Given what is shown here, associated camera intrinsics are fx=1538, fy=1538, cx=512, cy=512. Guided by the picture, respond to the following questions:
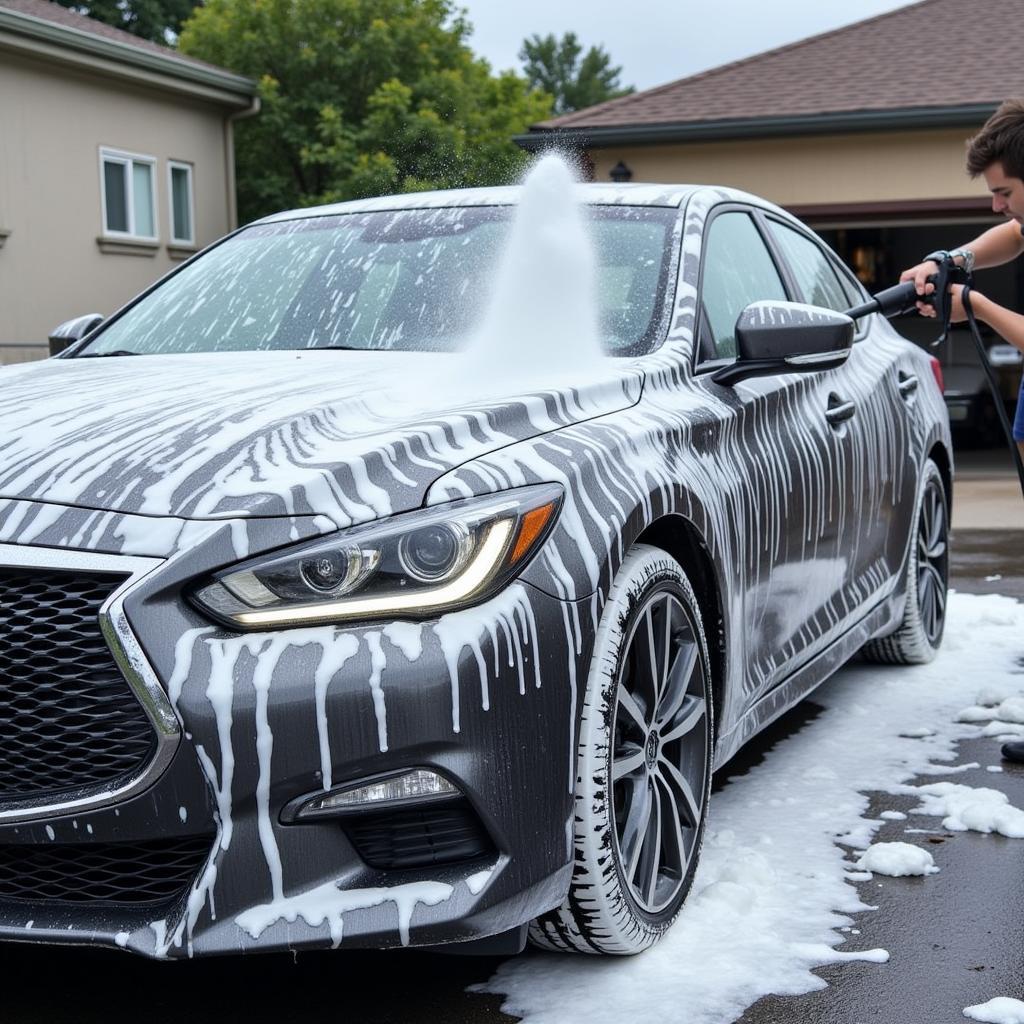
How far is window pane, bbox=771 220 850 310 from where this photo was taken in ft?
15.4

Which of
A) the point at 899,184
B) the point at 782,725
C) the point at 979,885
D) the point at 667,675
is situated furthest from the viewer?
the point at 899,184

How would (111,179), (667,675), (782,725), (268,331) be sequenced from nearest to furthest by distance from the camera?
(667,675) < (268,331) < (782,725) < (111,179)

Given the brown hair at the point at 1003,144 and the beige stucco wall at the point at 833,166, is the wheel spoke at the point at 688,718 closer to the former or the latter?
the brown hair at the point at 1003,144

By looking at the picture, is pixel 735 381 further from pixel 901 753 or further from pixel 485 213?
pixel 901 753

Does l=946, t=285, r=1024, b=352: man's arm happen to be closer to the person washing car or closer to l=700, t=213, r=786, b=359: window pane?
the person washing car

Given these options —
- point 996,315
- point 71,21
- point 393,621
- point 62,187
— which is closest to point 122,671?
point 393,621

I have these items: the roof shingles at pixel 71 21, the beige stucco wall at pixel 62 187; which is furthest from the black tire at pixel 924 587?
the roof shingles at pixel 71 21

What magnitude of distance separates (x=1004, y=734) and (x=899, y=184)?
12.0 metres

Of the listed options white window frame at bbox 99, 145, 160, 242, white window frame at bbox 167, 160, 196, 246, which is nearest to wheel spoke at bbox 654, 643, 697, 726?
white window frame at bbox 99, 145, 160, 242

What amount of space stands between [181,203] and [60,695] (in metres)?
19.5

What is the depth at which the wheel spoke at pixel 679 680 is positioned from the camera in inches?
122

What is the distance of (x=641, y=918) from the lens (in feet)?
9.46

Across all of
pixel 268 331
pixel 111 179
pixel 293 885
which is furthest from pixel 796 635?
pixel 111 179

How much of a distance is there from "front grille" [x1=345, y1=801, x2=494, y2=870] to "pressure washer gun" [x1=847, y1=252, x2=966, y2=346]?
7.50ft
